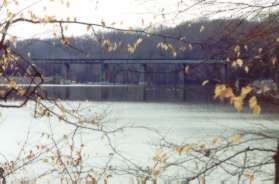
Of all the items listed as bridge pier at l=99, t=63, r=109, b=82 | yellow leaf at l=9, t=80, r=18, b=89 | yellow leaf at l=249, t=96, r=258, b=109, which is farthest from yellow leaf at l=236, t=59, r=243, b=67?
bridge pier at l=99, t=63, r=109, b=82

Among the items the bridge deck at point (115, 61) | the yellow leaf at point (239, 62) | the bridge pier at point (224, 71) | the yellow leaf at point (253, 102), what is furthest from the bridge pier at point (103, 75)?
the yellow leaf at point (253, 102)

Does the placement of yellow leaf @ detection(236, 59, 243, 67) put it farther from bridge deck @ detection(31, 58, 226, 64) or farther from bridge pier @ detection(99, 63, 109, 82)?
bridge pier @ detection(99, 63, 109, 82)

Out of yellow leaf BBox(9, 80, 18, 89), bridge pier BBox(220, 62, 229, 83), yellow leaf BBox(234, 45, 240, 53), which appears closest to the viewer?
yellow leaf BBox(234, 45, 240, 53)

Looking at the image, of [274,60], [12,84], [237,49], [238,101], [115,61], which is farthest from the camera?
[115,61]

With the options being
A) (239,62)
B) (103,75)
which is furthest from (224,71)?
(103,75)

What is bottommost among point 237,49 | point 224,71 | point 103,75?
point 224,71

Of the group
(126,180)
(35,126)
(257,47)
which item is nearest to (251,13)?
(257,47)

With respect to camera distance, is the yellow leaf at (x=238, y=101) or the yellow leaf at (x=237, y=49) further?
the yellow leaf at (x=237, y=49)

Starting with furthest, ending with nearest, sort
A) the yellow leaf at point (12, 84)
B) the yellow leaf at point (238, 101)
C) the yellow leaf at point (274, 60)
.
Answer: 1. the yellow leaf at point (12, 84)
2. the yellow leaf at point (274, 60)
3. the yellow leaf at point (238, 101)

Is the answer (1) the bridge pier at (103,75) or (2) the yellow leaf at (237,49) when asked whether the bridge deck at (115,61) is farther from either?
(1) the bridge pier at (103,75)

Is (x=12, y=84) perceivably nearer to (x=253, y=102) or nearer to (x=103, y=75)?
(x=253, y=102)

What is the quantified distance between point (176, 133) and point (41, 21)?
→ 19.0 metres

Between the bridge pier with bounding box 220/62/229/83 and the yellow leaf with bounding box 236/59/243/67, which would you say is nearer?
the yellow leaf with bounding box 236/59/243/67

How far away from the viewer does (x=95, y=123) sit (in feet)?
20.0
